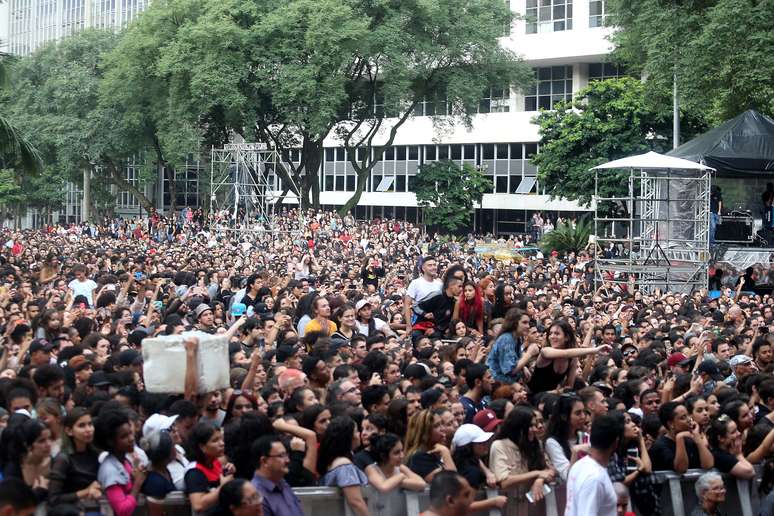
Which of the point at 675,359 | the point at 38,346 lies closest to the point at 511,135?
the point at 675,359

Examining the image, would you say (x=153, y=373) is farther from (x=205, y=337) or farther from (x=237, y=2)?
(x=237, y=2)

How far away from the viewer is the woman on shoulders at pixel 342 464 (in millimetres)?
6875

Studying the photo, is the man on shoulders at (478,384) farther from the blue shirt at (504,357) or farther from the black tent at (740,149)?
the black tent at (740,149)

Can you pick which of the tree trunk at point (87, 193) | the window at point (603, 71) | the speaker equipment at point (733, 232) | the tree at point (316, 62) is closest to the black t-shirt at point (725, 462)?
the speaker equipment at point (733, 232)

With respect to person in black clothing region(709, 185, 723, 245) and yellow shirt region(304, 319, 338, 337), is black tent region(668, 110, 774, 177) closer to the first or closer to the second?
person in black clothing region(709, 185, 723, 245)

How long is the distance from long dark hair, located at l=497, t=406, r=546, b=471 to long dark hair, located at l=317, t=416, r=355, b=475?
108 centimetres

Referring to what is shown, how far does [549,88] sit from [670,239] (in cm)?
2970

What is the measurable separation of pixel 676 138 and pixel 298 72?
1381 cm

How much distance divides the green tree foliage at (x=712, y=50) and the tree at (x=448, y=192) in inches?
673

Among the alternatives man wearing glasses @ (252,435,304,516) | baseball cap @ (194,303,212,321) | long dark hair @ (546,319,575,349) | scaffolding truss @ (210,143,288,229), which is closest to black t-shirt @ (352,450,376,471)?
man wearing glasses @ (252,435,304,516)

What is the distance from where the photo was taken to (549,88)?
54.2m

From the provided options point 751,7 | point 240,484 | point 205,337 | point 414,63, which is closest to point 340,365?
point 205,337

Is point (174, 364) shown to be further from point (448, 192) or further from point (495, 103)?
point (495, 103)

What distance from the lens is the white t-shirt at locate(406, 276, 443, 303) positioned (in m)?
12.6
